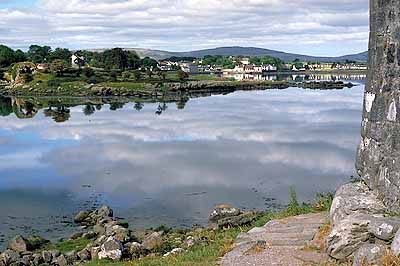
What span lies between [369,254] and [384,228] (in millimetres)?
469

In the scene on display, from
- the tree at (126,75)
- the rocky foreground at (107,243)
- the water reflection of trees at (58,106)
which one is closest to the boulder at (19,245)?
the rocky foreground at (107,243)

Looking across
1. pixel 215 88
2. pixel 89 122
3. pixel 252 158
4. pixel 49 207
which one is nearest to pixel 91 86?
pixel 215 88

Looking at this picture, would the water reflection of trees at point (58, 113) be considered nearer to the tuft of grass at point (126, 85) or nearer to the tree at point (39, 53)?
the tuft of grass at point (126, 85)

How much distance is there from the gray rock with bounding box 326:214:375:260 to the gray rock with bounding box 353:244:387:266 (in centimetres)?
24

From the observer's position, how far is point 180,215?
22.8 meters

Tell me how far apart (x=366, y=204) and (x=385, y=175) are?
0.55 metres

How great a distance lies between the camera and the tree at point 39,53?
15090cm

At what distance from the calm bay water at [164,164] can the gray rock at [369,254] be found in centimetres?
1393

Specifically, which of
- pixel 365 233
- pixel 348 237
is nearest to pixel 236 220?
pixel 348 237

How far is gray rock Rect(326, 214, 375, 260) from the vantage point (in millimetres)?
8359

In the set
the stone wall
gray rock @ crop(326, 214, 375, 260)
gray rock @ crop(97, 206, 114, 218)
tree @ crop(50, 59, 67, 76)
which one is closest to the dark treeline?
tree @ crop(50, 59, 67, 76)

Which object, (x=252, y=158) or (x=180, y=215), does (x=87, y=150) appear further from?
(x=180, y=215)

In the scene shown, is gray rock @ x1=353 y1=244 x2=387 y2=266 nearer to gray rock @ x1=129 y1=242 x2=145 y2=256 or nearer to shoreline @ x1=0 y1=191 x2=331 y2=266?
shoreline @ x1=0 y1=191 x2=331 y2=266

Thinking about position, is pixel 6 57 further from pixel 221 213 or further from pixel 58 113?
pixel 221 213
